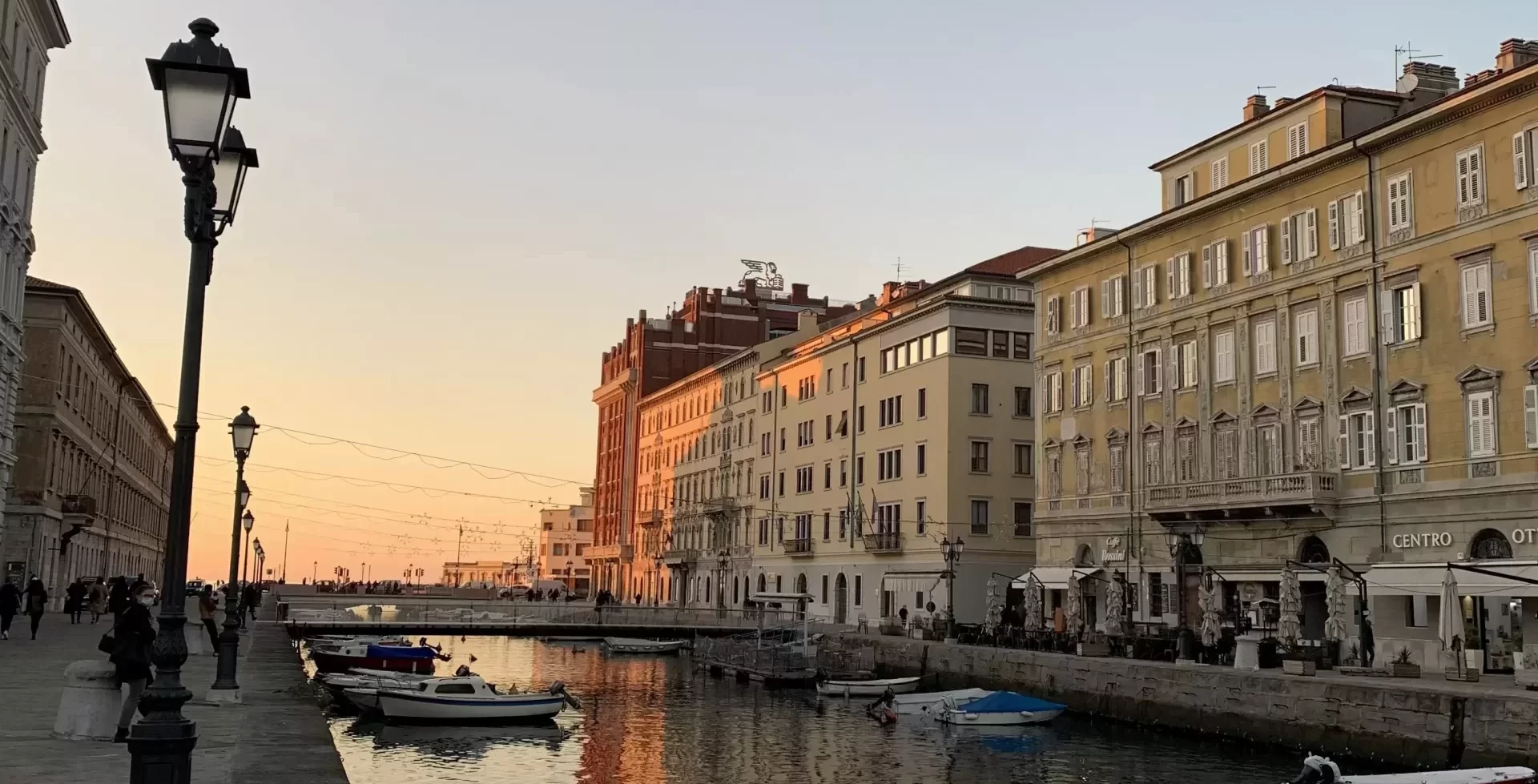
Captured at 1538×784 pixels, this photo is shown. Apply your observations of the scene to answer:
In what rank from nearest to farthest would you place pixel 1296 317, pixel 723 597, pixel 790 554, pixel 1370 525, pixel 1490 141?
pixel 1490 141 < pixel 1370 525 < pixel 1296 317 < pixel 790 554 < pixel 723 597

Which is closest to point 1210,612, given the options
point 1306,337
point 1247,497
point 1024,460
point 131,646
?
point 1247,497

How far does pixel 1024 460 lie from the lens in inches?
2685

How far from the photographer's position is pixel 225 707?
22500 millimetres

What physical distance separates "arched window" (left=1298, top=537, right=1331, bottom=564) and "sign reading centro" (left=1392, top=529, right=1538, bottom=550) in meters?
2.90

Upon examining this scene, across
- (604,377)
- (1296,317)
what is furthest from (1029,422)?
(604,377)

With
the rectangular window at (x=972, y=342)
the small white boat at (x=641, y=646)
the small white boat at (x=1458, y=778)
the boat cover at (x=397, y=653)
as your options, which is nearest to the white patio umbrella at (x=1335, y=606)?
the small white boat at (x=1458, y=778)

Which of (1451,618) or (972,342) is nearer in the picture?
(1451,618)

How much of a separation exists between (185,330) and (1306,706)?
2897 centimetres

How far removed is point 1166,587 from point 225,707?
118 feet

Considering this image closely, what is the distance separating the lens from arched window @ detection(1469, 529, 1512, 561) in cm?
3550

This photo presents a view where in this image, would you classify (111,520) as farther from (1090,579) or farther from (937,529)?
(1090,579)

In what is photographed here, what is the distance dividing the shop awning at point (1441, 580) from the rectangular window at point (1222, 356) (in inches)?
400

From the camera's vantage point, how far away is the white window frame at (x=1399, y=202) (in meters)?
39.6

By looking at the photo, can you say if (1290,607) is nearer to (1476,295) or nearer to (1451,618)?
(1451,618)
